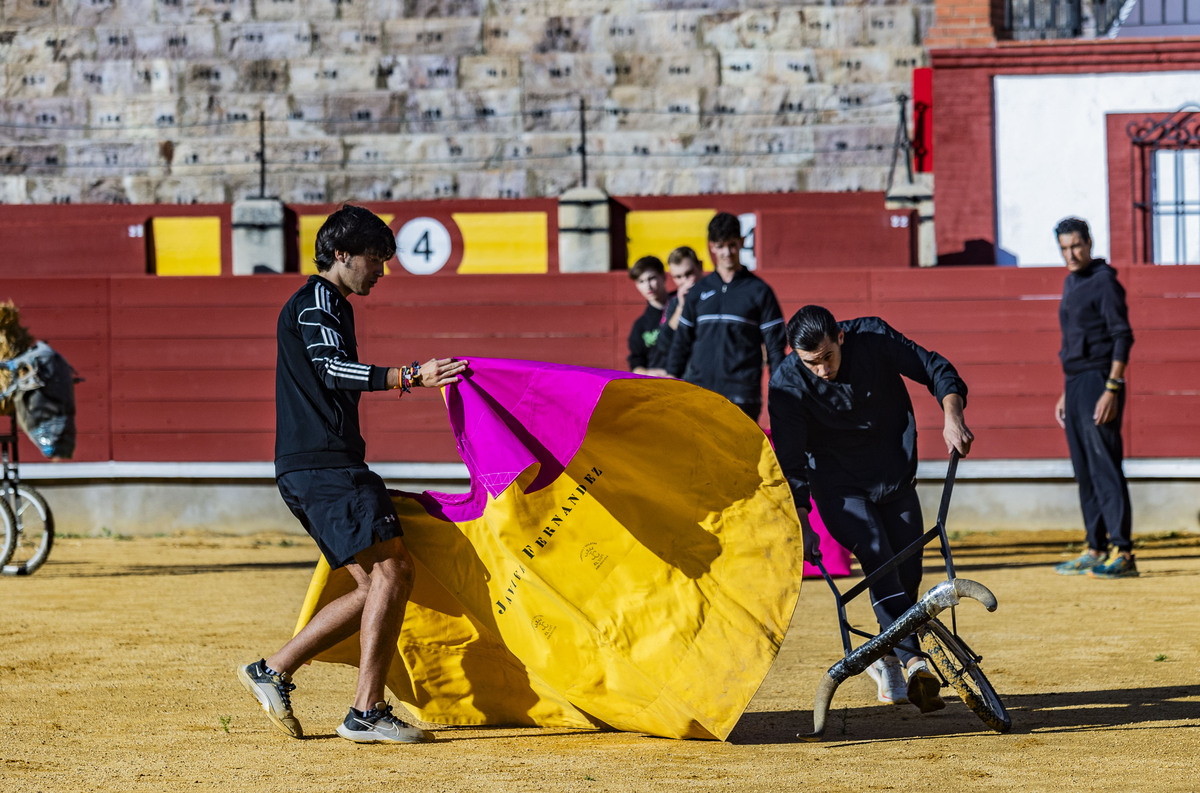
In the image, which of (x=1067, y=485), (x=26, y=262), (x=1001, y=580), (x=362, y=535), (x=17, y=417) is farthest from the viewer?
(x=26, y=262)

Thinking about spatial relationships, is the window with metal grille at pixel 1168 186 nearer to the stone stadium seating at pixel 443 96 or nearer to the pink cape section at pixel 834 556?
the stone stadium seating at pixel 443 96

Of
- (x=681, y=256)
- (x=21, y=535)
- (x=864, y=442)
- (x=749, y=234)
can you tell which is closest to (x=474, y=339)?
(x=749, y=234)

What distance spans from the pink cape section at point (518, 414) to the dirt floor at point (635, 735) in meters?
0.76

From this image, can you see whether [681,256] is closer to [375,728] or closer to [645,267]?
[645,267]

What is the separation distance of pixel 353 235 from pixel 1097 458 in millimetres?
4476

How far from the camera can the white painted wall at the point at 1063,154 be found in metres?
10.9

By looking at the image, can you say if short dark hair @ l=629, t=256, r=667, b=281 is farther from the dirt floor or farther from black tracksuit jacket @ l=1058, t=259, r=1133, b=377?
black tracksuit jacket @ l=1058, t=259, r=1133, b=377

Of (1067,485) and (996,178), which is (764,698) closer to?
(1067,485)

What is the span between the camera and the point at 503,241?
35.0 ft

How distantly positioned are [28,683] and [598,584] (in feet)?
6.94

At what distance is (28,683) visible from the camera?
483 centimetres

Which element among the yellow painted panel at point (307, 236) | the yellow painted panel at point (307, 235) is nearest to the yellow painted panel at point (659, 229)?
the yellow painted panel at point (307, 235)

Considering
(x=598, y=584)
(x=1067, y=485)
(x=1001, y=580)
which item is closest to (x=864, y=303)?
(x=1067, y=485)

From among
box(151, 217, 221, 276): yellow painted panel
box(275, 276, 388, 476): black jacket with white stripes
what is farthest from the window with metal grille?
box(275, 276, 388, 476): black jacket with white stripes
